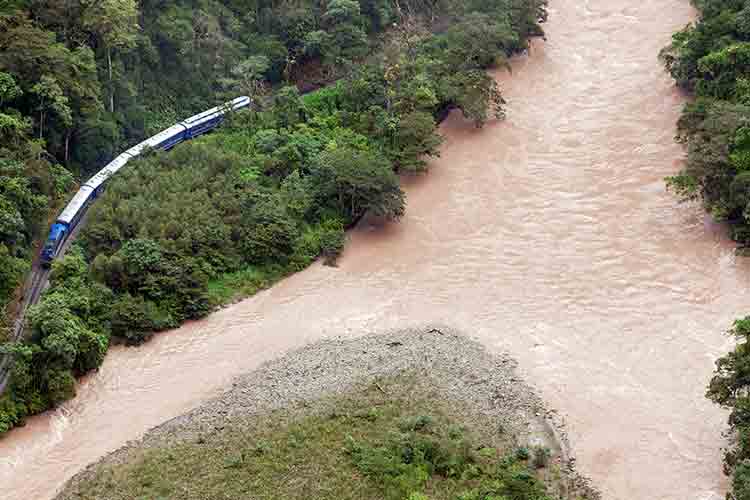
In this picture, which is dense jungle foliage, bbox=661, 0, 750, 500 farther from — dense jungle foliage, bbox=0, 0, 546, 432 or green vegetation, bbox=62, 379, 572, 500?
dense jungle foliage, bbox=0, 0, 546, 432

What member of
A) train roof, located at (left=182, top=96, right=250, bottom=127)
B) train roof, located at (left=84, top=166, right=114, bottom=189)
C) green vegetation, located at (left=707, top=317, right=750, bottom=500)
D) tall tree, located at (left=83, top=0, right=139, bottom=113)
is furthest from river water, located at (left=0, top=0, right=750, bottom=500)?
tall tree, located at (left=83, top=0, right=139, bottom=113)

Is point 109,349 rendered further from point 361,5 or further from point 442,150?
point 361,5

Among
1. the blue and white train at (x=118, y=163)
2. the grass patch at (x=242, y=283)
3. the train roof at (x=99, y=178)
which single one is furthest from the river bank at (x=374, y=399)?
the train roof at (x=99, y=178)

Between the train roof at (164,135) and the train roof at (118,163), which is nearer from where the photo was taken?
the train roof at (118,163)

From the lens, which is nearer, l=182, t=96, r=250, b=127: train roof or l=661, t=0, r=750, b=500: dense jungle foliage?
l=661, t=0, r=750, b=500: dense jungle foliage

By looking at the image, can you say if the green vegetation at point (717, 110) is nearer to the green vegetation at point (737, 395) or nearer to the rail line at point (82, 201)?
the green vegetation at point (737, 395)

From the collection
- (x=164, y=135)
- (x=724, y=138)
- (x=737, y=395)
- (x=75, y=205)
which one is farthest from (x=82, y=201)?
(x=724, y=138)

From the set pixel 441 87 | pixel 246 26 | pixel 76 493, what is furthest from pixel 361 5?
pixel 76 493

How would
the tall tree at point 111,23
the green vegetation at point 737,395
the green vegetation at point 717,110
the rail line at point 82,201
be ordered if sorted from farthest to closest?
the tall tree at point 111,23 < the green vegetation at point 717,110 < the rail line at point 82,201 < the green vegetation at point 737,395
